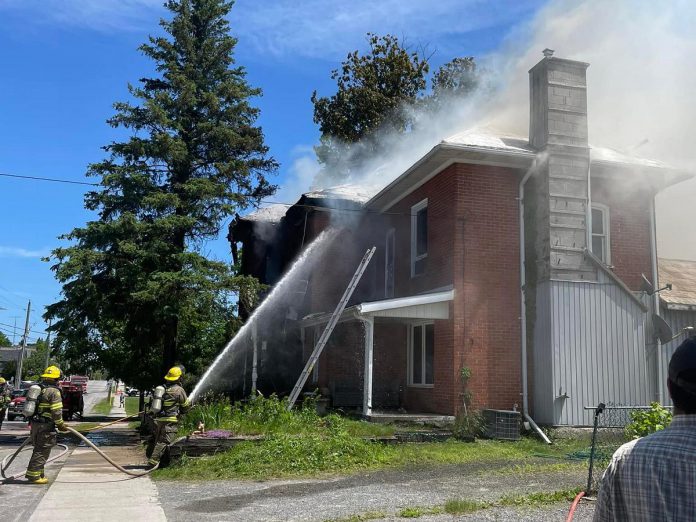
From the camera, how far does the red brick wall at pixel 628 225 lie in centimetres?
1462

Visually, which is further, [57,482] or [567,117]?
[567,117]

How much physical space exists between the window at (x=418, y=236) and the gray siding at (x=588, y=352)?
328cm

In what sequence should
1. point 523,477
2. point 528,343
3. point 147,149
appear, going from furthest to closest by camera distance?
point 147,149
point 528,343
point 523,477

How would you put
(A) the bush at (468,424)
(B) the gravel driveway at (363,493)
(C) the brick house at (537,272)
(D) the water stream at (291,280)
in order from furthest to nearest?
(D) the water stream at (291,280)
(C) the brick house at (537,272)
(A) the bush at (468,424)
(B) the gravel driveway at (363,493)

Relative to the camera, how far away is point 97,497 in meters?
8.35

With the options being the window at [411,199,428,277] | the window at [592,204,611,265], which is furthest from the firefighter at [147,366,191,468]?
the window at [592,204,611,265]

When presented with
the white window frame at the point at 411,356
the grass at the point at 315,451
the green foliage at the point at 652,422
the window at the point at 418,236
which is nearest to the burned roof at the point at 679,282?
the grass at the point at 315,451

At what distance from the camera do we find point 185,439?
1073cm

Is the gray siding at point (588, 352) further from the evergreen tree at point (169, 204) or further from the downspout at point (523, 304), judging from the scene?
the evergreen tree at point (169, 204)

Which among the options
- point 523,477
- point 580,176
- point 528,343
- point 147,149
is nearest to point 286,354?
point 147,149

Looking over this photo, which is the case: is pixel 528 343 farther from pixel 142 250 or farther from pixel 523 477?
pixel 142 250

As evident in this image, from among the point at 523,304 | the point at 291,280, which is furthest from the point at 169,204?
the point at 523,304

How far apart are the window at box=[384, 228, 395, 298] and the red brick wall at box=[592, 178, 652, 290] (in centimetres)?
549

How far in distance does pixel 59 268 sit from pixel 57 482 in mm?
6853
